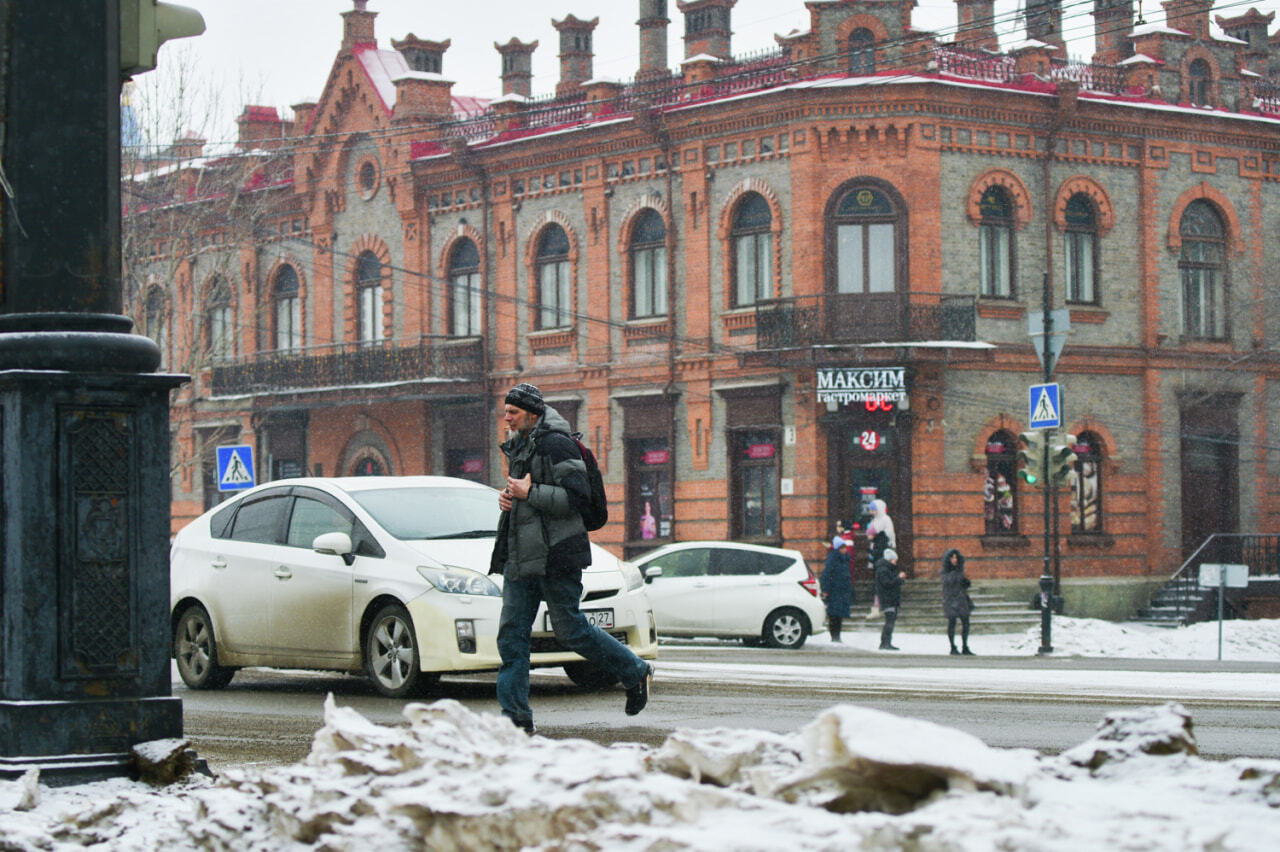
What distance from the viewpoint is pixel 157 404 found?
22.4ft

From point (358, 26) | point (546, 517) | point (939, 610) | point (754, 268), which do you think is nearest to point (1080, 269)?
point (754, 268)

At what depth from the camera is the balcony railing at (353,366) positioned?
3959cm

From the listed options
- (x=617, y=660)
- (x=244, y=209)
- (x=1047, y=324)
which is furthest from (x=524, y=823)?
(x=244, y=209)

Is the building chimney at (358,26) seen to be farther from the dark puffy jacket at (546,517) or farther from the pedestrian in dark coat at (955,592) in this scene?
the dark puffy jacket at (546,517)

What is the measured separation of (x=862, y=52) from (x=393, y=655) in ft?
77.6

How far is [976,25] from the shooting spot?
1364 inches

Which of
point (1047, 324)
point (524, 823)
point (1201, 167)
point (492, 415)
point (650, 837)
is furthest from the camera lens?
point (492, 415)

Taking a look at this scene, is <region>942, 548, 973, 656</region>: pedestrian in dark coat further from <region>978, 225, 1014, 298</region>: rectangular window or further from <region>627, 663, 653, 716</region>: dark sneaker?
<region>627, 663, 653, 716</region>: dark sneaker

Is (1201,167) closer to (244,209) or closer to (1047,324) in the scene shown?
(1047,324)

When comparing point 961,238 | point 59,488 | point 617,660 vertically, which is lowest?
point 617,660

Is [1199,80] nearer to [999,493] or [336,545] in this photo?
[999,493]

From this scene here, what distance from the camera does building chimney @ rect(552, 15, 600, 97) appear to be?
41312mm

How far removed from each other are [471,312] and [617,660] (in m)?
31.1

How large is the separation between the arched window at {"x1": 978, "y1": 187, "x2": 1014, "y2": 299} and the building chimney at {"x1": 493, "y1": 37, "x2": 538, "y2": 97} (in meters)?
16.8
